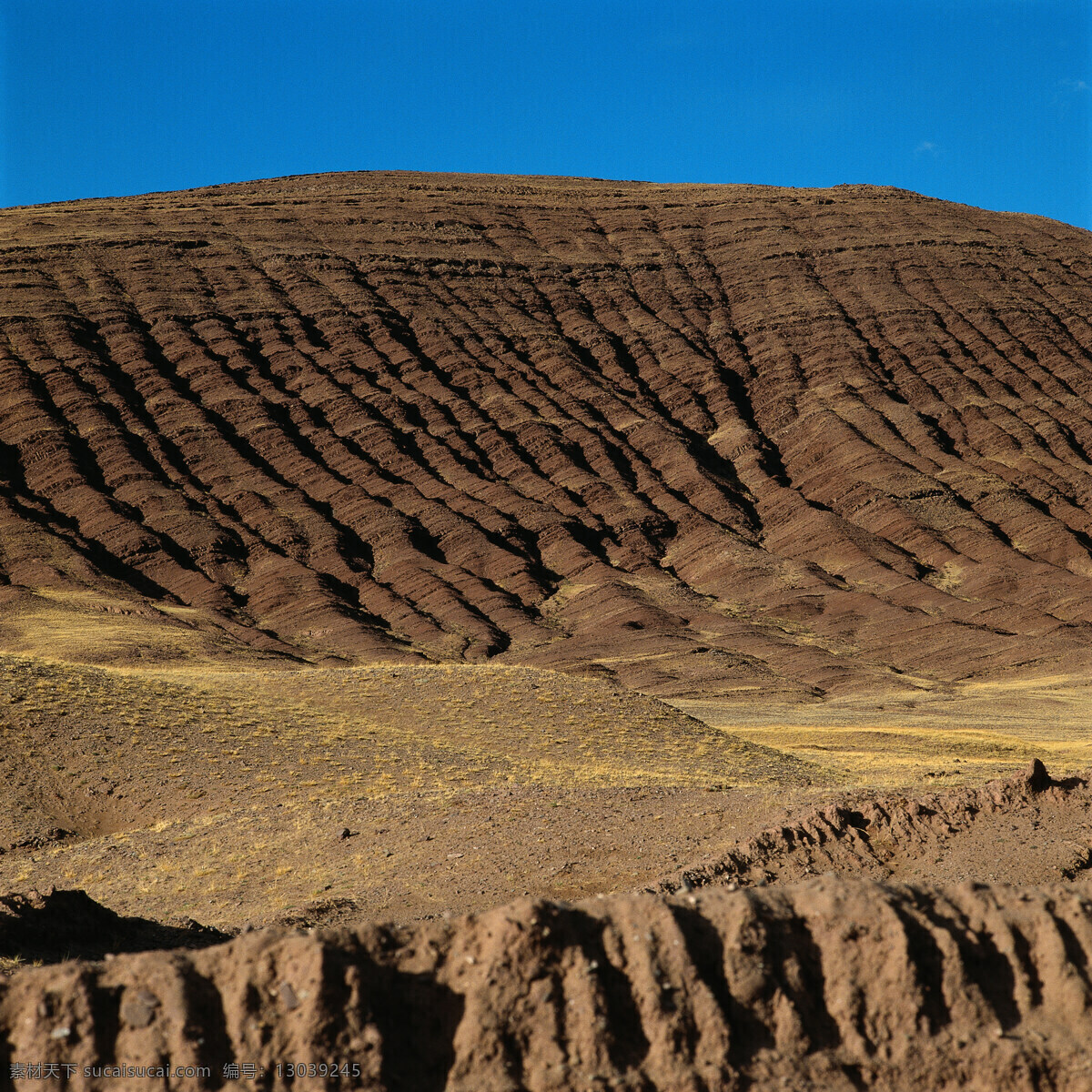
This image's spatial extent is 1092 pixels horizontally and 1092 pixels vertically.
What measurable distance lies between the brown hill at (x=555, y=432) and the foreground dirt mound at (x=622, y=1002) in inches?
1517

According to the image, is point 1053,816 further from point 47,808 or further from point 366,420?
point 366,420

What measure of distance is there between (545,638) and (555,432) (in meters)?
21.1

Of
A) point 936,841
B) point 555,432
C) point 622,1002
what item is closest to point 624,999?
point 622,1002

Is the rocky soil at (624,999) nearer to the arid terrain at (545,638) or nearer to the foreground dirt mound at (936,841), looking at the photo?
the arid terrain at (545,638)

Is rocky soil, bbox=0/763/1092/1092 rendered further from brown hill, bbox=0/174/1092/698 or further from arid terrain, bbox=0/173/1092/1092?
brown hill, bbox=0/174/1092/698

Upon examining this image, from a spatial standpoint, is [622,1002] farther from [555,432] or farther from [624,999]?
[555,432]

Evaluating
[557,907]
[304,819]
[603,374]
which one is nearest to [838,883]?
[557,907]

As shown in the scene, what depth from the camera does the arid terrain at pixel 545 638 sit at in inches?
272

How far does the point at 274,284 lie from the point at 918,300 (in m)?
49.4

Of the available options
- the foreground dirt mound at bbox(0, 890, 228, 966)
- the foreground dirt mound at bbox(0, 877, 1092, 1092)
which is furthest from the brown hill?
the foreground dirt mound at bbox(0, 877, 1092, 1092)

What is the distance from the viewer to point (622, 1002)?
694cm

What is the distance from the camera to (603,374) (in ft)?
258

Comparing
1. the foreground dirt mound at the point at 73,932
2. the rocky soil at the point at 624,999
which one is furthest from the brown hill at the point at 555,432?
the rocky soil at the point at 624,999

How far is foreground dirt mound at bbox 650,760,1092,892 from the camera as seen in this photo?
12.7 metres
